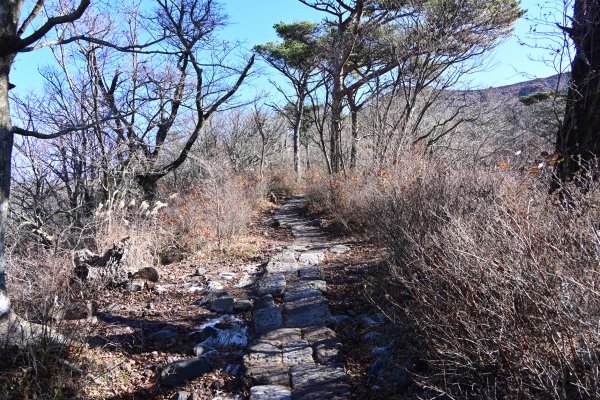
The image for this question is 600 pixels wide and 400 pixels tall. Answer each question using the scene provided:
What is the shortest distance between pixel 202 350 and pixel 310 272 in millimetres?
2425

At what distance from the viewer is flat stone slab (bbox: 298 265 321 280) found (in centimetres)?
597

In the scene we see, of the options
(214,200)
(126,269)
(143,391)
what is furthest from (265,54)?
(143,391)

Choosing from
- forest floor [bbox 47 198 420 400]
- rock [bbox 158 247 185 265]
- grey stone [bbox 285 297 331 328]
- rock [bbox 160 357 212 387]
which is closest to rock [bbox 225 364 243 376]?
forest floor [bbox 47 198 420 400]

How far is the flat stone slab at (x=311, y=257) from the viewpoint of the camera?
694 cm

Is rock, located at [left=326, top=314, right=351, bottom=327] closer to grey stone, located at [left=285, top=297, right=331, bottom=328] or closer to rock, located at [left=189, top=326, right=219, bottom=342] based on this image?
grey stone, located at [left=285, top=297, right=331, bottom=328]

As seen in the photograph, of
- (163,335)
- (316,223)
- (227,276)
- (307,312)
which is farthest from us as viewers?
(316,223)

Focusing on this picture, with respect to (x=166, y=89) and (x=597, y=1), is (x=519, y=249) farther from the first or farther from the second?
(x=166, y=89)

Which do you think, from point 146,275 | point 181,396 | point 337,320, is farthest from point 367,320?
point 146,275

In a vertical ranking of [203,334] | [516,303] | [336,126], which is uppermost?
[336,126]

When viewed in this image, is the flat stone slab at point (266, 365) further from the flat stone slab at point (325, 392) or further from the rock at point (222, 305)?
the rock at point (222, 305)

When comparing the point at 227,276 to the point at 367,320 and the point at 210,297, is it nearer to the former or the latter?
the point at 210,297

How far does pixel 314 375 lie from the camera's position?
134 inches

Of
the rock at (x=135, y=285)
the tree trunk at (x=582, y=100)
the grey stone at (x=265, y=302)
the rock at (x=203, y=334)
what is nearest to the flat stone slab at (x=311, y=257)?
the grey stone at (x=265, y=302)

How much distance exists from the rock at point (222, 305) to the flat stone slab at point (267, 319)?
0.38 meters
